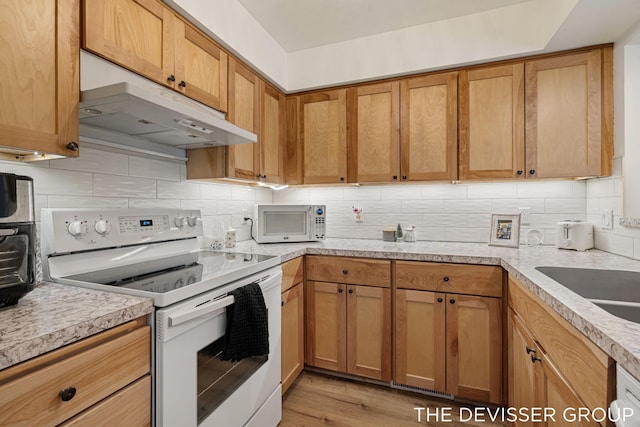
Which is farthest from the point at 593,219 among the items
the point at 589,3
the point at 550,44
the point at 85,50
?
the point at 85,50

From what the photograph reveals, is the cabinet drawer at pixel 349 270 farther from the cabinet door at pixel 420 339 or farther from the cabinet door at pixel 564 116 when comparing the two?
the cabinet door at pixel 564 116

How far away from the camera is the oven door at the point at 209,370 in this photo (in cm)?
97

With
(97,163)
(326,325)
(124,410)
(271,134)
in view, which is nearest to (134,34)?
(97,163)

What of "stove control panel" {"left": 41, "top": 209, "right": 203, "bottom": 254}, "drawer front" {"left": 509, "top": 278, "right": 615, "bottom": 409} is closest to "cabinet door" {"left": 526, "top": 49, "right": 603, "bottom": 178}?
"drawer front" {"left": 509, "top": 278, "right": 615, "bottom": 409}

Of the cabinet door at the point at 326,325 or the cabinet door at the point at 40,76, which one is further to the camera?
the cabinet door at the point at 326,325

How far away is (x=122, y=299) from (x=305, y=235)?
146cm

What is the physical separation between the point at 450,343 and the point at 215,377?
132cm

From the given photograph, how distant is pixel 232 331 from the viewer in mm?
1237

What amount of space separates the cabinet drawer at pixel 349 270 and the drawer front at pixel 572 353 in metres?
0.80

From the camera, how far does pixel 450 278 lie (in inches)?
70.6

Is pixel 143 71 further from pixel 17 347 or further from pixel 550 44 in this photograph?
pixel 550 44

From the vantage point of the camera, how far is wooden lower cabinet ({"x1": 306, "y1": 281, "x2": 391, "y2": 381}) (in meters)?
1.94

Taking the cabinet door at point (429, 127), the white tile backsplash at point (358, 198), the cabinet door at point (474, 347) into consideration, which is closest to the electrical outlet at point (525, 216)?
the white tile backsplash at point (358, 198)

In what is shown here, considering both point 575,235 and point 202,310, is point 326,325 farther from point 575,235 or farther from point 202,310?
point 575,235
